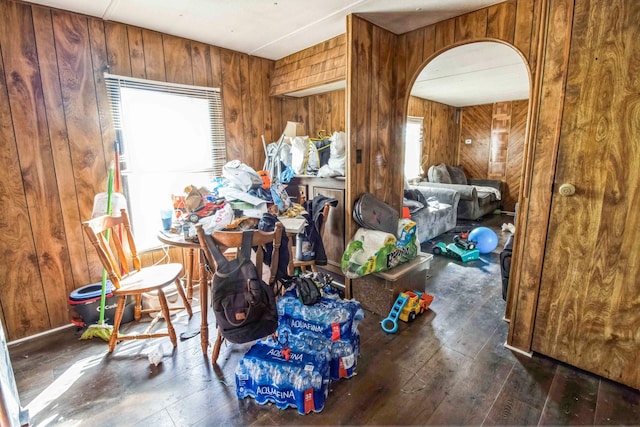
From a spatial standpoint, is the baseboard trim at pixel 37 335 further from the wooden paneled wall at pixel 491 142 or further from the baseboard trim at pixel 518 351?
the wooden paneled wall at pixel 491 142

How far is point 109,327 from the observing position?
220 cm

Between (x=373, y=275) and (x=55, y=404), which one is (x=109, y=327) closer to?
(x=55, y=404)

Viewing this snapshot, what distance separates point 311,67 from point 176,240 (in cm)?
200

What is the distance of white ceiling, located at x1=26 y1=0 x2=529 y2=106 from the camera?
2.10 m

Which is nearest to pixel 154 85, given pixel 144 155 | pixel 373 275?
pixel 144 155

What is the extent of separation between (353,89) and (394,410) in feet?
6.85

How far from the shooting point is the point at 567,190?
1662 millimetres

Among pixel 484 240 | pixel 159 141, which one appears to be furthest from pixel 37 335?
pixel 484 240

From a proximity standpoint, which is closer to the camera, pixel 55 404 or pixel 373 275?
pixel 55 404

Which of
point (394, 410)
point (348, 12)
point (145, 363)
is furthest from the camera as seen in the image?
point (348, 12)

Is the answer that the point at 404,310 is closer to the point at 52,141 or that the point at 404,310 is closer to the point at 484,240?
the point at 484,240

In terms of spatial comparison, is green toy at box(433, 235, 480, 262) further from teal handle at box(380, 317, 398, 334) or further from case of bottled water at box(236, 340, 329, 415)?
case of bottled water at box(236, 340, 329, 415)

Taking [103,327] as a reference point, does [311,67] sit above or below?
above

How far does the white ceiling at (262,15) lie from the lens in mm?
2100
